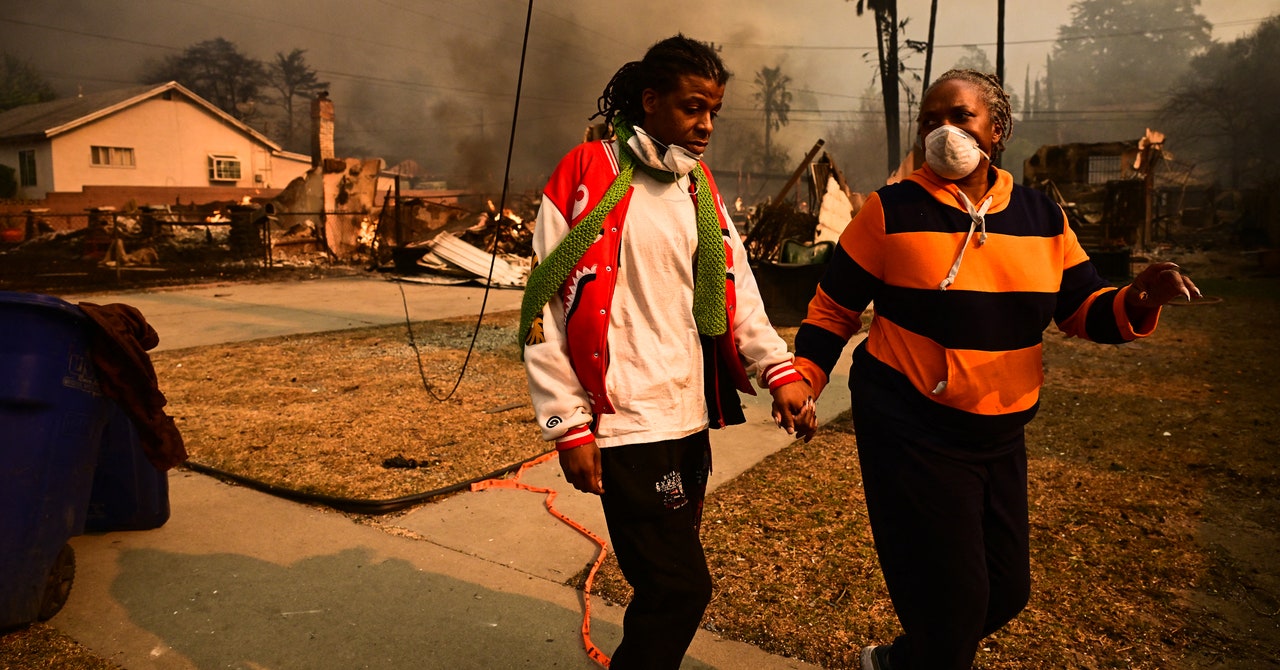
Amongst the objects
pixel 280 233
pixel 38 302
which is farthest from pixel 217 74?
pixel 38 302

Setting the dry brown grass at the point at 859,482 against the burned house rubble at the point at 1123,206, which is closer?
the dry brown grass at the point at 859,482

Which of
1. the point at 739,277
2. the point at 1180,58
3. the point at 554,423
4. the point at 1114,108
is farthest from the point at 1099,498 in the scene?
the point at 1180,58

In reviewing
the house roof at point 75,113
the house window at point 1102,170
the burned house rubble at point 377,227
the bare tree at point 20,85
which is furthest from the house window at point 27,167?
the house window at point 1102,170

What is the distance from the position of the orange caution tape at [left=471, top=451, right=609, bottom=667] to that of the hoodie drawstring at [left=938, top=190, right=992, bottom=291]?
1481 millimetres

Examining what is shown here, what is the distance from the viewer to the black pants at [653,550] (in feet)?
5.81

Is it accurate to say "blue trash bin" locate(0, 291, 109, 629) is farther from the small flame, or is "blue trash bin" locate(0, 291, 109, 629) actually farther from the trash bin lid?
the small flame

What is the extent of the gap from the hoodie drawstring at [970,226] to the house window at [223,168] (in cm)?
3697

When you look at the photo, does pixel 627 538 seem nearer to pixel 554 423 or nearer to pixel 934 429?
pixel 554 423

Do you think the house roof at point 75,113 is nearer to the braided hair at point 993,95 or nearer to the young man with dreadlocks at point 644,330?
the young man with dreadlocks at point 644,330

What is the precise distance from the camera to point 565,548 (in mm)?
3305

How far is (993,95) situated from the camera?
6.40 ft

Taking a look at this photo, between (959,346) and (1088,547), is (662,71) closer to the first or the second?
(959,346)

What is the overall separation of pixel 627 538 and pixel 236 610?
1691 millimetres

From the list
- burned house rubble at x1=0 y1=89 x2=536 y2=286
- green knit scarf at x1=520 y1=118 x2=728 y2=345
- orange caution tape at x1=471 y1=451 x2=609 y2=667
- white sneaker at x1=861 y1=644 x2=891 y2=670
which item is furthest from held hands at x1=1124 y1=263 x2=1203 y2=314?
burned house rubble at x1=0 y1=89 x2=536 y2=286
